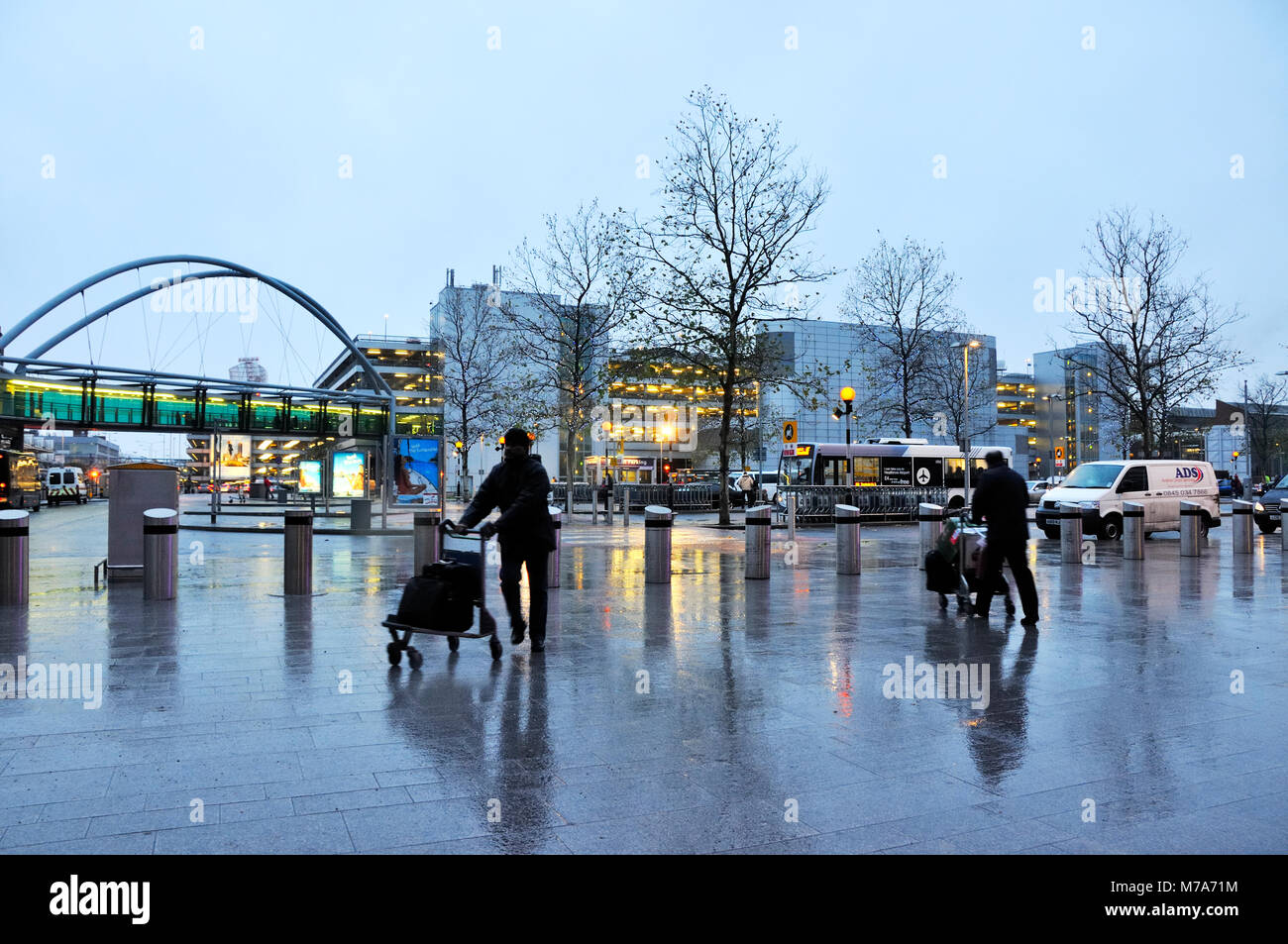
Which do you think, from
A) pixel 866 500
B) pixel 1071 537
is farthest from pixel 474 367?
pixel 1071 537

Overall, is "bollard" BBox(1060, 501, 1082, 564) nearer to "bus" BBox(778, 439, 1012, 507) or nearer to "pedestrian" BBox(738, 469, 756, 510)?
"bus" BBox(778, 439, 1012, 507)

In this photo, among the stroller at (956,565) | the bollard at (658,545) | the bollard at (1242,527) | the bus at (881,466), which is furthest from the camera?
the bus at (881,466)

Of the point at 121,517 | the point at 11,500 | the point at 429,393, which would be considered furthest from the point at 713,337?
the point at 429,393

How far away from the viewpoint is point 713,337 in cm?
2552

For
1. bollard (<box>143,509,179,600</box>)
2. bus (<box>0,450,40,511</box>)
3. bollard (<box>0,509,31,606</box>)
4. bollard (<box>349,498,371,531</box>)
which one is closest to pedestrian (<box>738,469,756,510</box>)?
bollard (<box>349,498,371,531</box>)

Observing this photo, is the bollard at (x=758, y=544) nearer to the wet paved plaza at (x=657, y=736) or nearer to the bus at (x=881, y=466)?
the wet paved plaza at (x=657, y=736)

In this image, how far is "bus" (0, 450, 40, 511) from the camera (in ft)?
117

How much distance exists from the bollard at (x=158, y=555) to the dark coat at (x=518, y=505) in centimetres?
487

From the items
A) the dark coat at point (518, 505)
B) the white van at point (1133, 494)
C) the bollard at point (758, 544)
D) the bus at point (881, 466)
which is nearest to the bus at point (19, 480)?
the bus at point (881, 466)

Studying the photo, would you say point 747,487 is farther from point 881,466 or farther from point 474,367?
point 474,367

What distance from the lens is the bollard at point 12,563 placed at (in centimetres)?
985

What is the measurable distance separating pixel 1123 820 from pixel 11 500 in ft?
150

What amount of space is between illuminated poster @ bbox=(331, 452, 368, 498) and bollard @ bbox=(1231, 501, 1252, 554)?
2395cm
